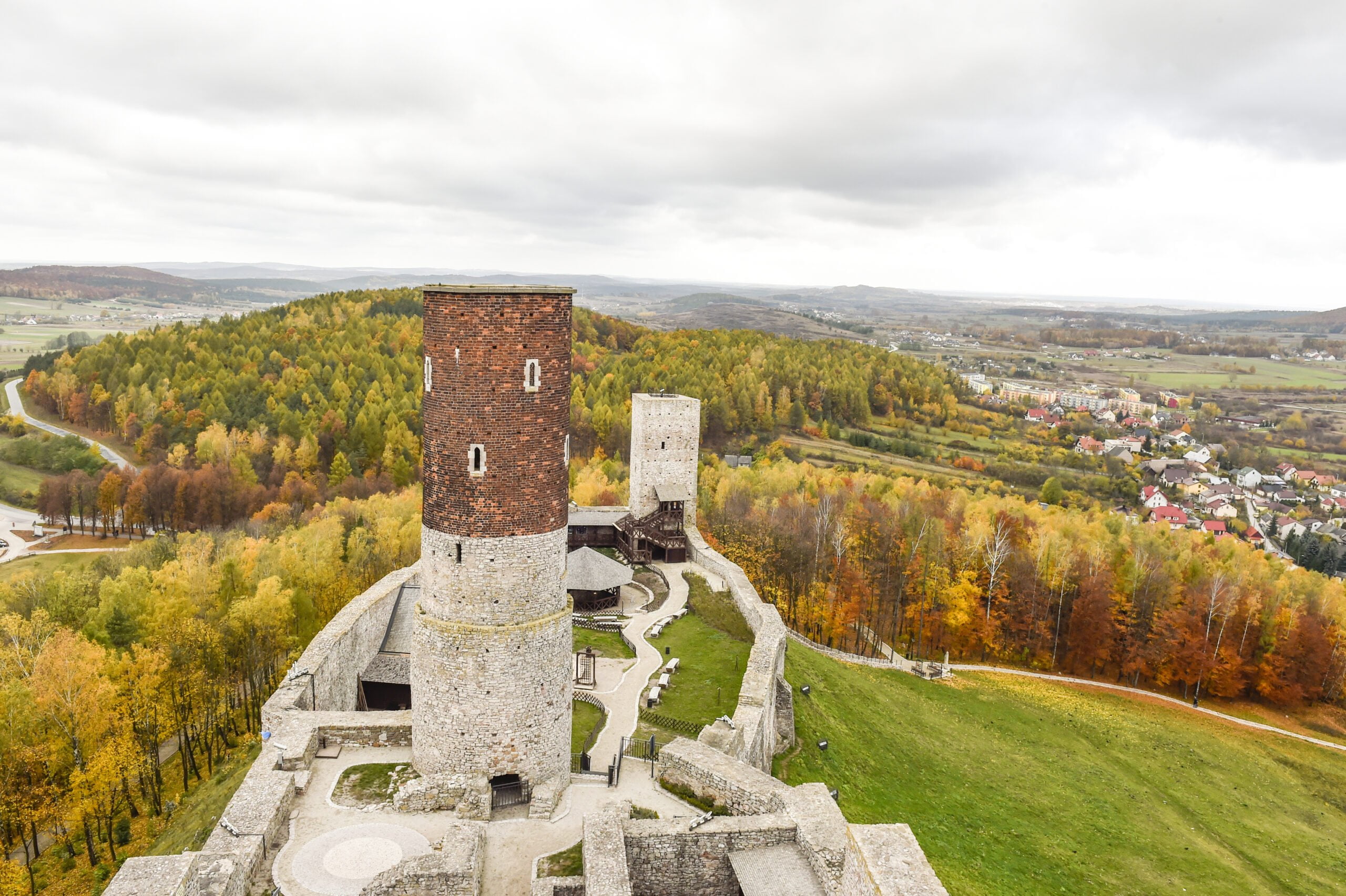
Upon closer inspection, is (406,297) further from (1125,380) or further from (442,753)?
(1125,380)

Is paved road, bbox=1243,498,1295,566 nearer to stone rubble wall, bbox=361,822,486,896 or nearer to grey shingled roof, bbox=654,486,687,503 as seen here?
grey shingled roof, bbox=654,486,687,503

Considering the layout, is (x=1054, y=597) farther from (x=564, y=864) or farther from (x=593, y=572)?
(x=564, y=864)

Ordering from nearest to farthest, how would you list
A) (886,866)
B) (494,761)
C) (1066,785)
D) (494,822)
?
(886,866)
(494,822)
(494,761)
(1066,785)

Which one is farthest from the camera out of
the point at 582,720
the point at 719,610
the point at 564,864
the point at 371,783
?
the point at 719,610

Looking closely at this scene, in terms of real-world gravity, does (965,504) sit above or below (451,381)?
below

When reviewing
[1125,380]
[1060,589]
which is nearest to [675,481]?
[1060,589]

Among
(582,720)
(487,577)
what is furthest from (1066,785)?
(487,577)

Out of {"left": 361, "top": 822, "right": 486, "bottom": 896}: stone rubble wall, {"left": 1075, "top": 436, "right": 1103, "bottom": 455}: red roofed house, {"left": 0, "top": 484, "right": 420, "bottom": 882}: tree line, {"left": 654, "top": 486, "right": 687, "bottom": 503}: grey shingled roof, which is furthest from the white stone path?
{"left": 1075, "top": 436, "right": 1103, "bottom": 455}: red roofed house
